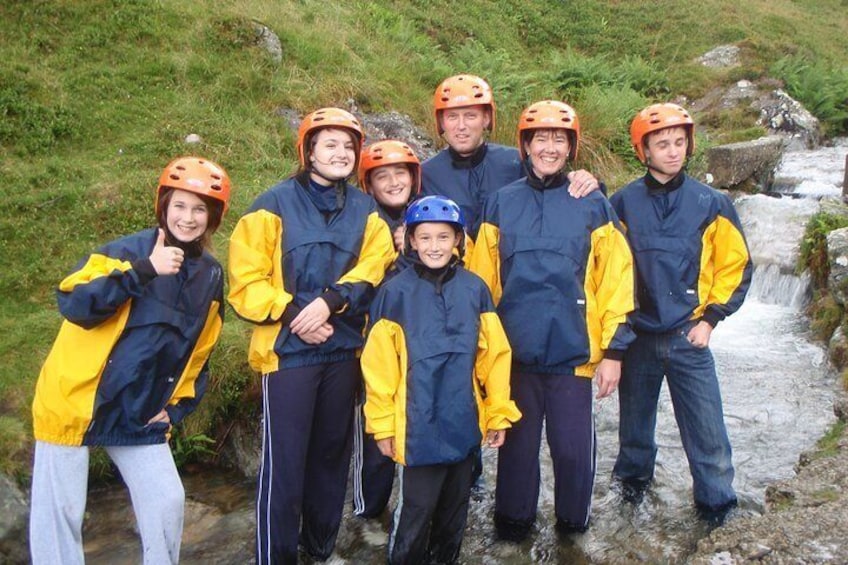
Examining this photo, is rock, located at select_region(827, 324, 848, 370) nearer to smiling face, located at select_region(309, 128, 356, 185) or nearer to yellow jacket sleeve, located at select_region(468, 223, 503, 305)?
yellow jacket sleeve, located at select_region(468, 223, 503, 305)

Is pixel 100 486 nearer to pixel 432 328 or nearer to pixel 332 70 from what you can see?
pixel 432 328

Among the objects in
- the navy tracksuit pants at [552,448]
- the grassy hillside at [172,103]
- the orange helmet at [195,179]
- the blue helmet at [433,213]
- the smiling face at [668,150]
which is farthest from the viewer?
the grassy hillside at [172,103]

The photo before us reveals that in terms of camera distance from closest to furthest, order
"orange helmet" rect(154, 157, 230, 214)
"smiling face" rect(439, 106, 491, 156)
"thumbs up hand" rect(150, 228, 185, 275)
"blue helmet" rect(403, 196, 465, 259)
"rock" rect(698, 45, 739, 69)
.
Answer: "thumbs up hand" rect(150, 228, 185, 275) < "orange helmet" rect(154, 157, 230, 214) < "blue helmet" rect(403, 196, 465, 259) < "smiling face" rect(439, 106, 491, 156) < "rock" rect(698, 45, 739, 69)

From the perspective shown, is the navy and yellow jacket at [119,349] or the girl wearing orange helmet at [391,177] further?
the girl wearing orange helmet at [391,177]

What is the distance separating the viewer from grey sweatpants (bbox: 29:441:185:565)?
365 cm

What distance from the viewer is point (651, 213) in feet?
15.8

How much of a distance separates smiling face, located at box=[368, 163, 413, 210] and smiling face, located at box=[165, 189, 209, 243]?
4.29ft

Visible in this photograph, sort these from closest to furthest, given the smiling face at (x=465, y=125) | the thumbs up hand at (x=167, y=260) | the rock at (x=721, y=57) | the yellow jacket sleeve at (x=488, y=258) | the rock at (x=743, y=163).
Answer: the thumbs up hand at (x=167, y=260) < the yellow jacket sleeve at (x=488, y=258) < the smiling face at (x=465, y=125) < the rock at (x=743, y=163) < the rock at (x=721, y=57)

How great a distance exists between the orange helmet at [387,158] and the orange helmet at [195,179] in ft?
3.55

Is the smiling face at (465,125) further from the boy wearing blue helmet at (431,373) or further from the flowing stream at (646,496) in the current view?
the flowing stream at (646,496)

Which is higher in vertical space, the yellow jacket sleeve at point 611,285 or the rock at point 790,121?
the rock at point 790,121

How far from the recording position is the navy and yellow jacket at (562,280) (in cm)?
443

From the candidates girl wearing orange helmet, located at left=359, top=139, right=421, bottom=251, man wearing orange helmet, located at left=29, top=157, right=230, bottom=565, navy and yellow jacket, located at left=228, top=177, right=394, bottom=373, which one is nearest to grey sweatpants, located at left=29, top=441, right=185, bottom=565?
man wearing orange helmet, located at left=29, top=157, right=230, bottom=565

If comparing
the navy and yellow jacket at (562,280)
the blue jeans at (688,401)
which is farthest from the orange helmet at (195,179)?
the blue jeans at (688,401)
